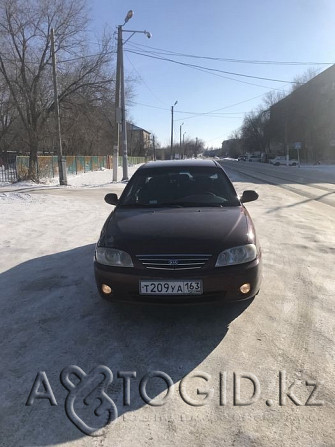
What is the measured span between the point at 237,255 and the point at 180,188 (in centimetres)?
173

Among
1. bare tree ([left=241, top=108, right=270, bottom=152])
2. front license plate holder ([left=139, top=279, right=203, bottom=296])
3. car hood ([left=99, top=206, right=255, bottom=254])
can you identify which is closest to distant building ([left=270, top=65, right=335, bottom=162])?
bare tree ([left=241, top=108, right=270, bottom=152])

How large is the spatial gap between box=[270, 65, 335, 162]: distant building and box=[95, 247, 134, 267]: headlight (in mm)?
65123

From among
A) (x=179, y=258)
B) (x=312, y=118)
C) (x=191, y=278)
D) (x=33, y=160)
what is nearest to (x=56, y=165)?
(x=33, y=160)

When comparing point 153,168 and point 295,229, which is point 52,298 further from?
point 295,229

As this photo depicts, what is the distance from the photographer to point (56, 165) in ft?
88.3

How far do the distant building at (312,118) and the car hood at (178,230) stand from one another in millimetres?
64309

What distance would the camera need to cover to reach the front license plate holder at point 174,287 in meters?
3.65

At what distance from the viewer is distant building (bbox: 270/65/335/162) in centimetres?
6875

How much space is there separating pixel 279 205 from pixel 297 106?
72480 mm

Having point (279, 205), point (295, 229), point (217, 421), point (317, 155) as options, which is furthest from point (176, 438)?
point (317, 155)

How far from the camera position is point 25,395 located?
292 cm

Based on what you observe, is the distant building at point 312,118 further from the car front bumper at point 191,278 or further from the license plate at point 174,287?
the license plate at point 174,287

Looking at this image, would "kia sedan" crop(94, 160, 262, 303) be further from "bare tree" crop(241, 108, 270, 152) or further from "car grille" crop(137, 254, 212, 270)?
"bare tree" crop(241, 108, 270, 152)

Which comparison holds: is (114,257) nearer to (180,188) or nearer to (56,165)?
(180,188)
